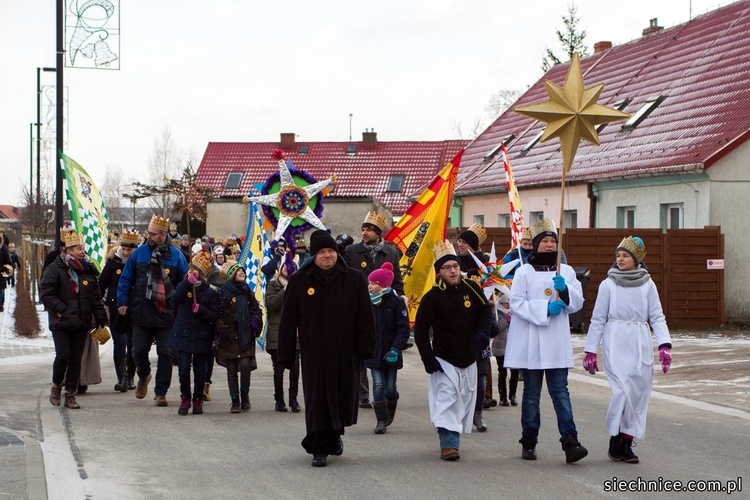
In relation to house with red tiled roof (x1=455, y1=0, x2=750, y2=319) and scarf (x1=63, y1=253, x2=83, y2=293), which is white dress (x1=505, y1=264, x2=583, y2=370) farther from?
house with red tiled roof (x1=455, y1=0, x2=750, y2=319)

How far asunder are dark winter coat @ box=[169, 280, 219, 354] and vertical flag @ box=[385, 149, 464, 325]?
3434 mm

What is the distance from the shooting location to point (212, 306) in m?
12.6

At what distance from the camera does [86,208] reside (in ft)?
62.2

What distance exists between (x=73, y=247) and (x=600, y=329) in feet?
19.8

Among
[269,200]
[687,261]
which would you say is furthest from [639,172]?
[269,200]

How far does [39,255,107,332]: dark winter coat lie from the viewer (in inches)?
501

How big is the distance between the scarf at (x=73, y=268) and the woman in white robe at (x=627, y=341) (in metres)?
5.86

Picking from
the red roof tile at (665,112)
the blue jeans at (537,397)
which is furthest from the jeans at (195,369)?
the red roof tile at (665,112)

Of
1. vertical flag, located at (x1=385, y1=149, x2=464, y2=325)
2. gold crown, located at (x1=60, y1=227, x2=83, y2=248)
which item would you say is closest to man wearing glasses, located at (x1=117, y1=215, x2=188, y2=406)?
gold crown, located at (x1=60, y1=227, x2=83, y2=248)

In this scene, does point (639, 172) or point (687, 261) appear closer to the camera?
point (687, 261)

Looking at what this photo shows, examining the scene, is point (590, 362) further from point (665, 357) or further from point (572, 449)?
point (572, 449)

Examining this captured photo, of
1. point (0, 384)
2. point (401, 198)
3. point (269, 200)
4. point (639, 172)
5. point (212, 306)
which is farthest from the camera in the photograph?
point (401, 198)

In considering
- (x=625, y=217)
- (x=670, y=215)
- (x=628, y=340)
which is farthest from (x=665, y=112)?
Result: (x=628, y=340)

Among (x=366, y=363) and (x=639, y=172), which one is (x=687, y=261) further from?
(x=366, y=363)
